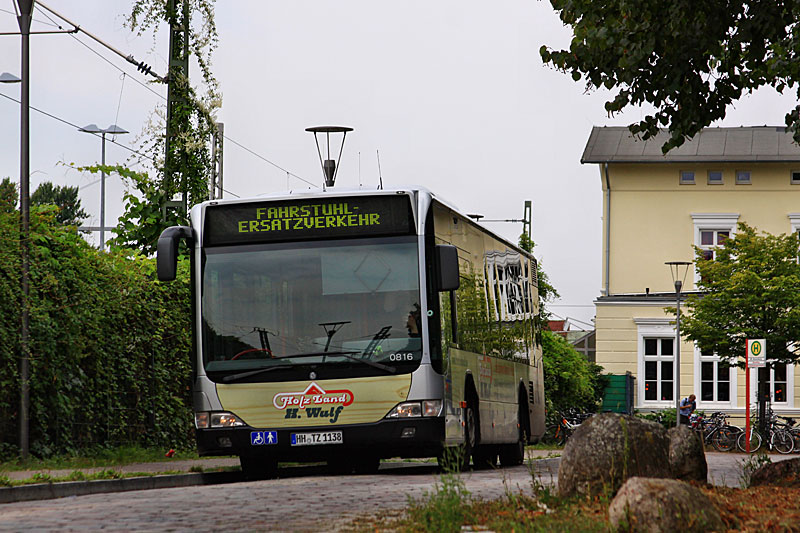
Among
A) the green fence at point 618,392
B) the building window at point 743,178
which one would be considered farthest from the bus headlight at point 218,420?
the building window at point 743,178

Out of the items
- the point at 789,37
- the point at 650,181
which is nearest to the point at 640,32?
the point at 789,37

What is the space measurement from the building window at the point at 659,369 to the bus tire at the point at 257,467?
33.5m

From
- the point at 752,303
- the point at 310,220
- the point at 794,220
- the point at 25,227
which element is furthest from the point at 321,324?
the point at 794,220

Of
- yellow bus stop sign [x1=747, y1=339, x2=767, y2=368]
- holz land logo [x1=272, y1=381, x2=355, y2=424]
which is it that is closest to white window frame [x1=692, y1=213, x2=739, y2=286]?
yellow bus stop sign [x1=747, y1=339, x2=767, y2=368]

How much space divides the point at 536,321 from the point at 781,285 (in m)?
16.5

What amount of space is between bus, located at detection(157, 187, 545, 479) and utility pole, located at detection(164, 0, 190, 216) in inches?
325

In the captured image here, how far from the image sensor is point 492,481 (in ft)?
43.4

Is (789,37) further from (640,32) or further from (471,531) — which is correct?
(471,531)

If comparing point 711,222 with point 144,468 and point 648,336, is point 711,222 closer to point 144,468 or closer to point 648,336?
point 648,336

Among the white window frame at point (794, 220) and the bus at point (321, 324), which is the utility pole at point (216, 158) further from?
the white window frame at point (794, 220)

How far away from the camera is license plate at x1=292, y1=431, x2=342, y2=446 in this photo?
45.2ft

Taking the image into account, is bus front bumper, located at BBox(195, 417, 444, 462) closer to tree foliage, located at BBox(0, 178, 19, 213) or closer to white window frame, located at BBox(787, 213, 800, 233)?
tree foliage, located at BBox(0, 178, 19, 213)

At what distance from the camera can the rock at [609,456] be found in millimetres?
9664

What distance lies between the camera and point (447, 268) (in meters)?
13.6
